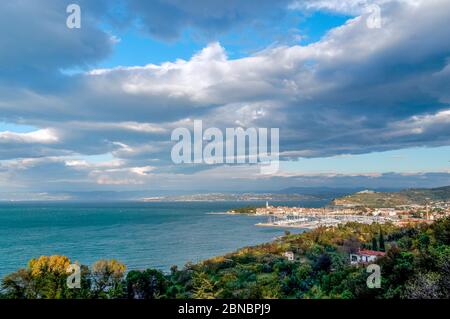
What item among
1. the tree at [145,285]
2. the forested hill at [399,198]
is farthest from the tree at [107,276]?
the forested hill at [399,198]

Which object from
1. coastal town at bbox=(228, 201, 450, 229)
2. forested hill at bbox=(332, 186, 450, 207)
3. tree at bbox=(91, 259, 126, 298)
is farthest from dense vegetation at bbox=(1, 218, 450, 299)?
forested hill at bbox=(332, 186, 450, 207)

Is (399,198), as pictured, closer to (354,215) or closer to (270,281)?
(354,215)

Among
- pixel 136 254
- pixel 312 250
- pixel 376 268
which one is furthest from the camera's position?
pixel 136 254

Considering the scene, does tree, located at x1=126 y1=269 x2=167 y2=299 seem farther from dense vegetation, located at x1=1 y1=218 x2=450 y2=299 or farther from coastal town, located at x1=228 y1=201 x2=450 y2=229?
coastal town, located at x1=228 y1=201 x2=450 y2=229
